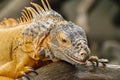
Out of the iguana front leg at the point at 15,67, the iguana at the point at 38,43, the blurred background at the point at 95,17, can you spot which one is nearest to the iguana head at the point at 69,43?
the iguana at the point at 38,43

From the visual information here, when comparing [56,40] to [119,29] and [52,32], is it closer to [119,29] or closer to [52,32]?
[52,32]

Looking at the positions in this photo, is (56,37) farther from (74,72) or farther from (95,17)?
(95,17)

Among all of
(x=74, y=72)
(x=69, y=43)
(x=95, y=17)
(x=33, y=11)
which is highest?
(x=95, y=17)

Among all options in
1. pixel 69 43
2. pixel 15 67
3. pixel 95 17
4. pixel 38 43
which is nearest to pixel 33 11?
pixel 38 43

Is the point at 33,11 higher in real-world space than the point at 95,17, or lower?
lower

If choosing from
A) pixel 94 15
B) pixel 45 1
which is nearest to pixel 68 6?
pixel 94 15

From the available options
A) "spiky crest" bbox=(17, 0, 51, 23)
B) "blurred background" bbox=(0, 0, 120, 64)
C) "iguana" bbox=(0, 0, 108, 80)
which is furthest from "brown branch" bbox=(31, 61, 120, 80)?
"blurred background" bbox=(0, 0, 120, 64)
